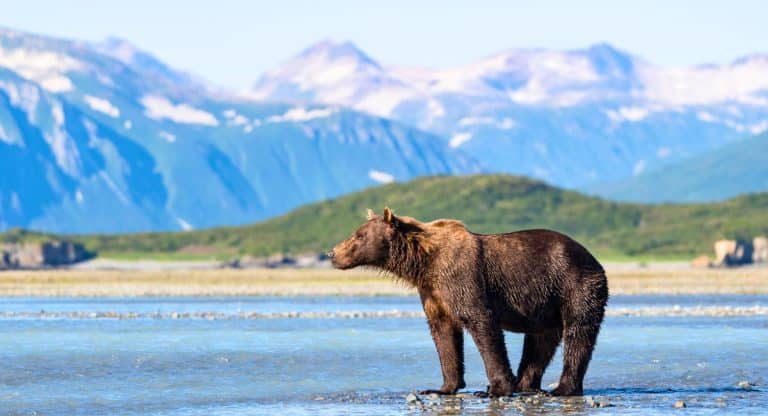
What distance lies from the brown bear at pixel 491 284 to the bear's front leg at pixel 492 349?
0.6 inches

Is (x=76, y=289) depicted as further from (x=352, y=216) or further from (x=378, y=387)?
(x=352, y=216)

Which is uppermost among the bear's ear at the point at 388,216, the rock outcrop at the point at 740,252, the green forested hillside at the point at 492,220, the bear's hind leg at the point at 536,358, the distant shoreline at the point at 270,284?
the green forested hillside at the point at 492,220

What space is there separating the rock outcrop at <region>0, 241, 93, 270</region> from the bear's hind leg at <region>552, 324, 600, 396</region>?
310 ft

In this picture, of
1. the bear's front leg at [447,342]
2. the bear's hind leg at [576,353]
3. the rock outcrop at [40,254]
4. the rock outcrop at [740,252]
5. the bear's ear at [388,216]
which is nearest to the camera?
the bear's ear at [388,216]

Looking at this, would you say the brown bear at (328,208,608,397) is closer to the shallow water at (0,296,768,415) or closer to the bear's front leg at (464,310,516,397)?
the bear's front leg at (464,310,516,397)

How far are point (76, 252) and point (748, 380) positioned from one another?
104 m

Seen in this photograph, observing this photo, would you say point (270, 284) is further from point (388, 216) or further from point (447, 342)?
point (388, 216)

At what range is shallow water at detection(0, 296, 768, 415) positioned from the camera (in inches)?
967

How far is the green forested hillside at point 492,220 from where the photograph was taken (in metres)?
134

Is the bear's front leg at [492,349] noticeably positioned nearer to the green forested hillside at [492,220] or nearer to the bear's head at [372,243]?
the bear's head at [372,243]

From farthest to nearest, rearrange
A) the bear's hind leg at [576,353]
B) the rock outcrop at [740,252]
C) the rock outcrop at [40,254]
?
1. the rock outcrop at [40,254]
2. the rock outcrop at [740,252]
3. the bear's hind leg at [576,353]

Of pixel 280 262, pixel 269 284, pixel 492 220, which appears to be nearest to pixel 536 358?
pixel 269 284

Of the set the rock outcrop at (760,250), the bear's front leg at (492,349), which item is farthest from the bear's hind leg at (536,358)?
the rock outcrop at (760,250)

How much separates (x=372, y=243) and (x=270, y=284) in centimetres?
5853
